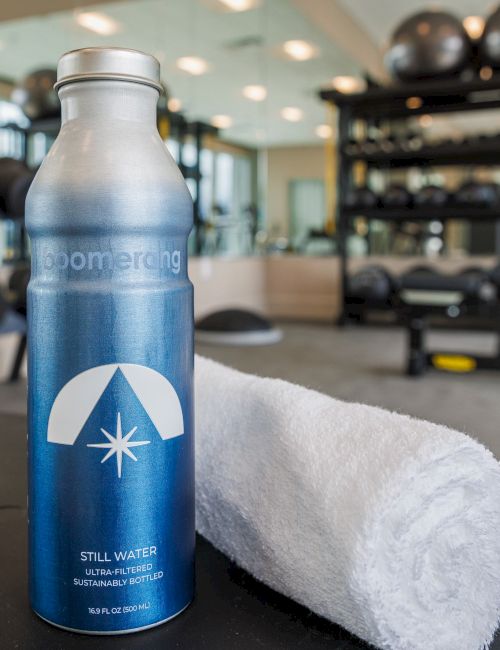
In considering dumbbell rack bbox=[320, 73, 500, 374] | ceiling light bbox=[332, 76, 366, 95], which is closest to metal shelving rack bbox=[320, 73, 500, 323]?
dumbbell rack bbox=[320, 73, 500, 374]

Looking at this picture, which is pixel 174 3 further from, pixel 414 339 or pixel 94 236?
pixel 94 236

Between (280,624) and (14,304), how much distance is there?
2.10 m

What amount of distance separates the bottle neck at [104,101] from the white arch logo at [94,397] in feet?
0.39

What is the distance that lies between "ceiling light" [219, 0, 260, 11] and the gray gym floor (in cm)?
296

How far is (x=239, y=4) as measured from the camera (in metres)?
5.44

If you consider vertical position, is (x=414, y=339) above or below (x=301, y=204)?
below

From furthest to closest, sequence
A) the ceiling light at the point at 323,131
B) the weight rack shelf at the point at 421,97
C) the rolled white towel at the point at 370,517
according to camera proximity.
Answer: the ceiling light at the point at 323,131, the weight rack shelf at the point at 421,97, the rolled white towel at the point at 370,517

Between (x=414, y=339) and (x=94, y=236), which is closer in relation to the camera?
(x=94, y=236)

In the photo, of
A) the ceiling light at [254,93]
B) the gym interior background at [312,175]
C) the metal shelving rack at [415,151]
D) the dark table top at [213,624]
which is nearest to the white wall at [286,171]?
the gym interior background at [312,175]

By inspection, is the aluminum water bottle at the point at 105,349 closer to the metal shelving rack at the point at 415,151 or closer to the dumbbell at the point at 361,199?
the metal shelving rack at the point at 415,151

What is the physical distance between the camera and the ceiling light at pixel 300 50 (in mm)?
6262

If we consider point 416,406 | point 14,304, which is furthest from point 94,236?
point 14,304

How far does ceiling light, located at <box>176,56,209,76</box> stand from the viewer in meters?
5.43

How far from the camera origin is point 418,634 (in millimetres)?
318
